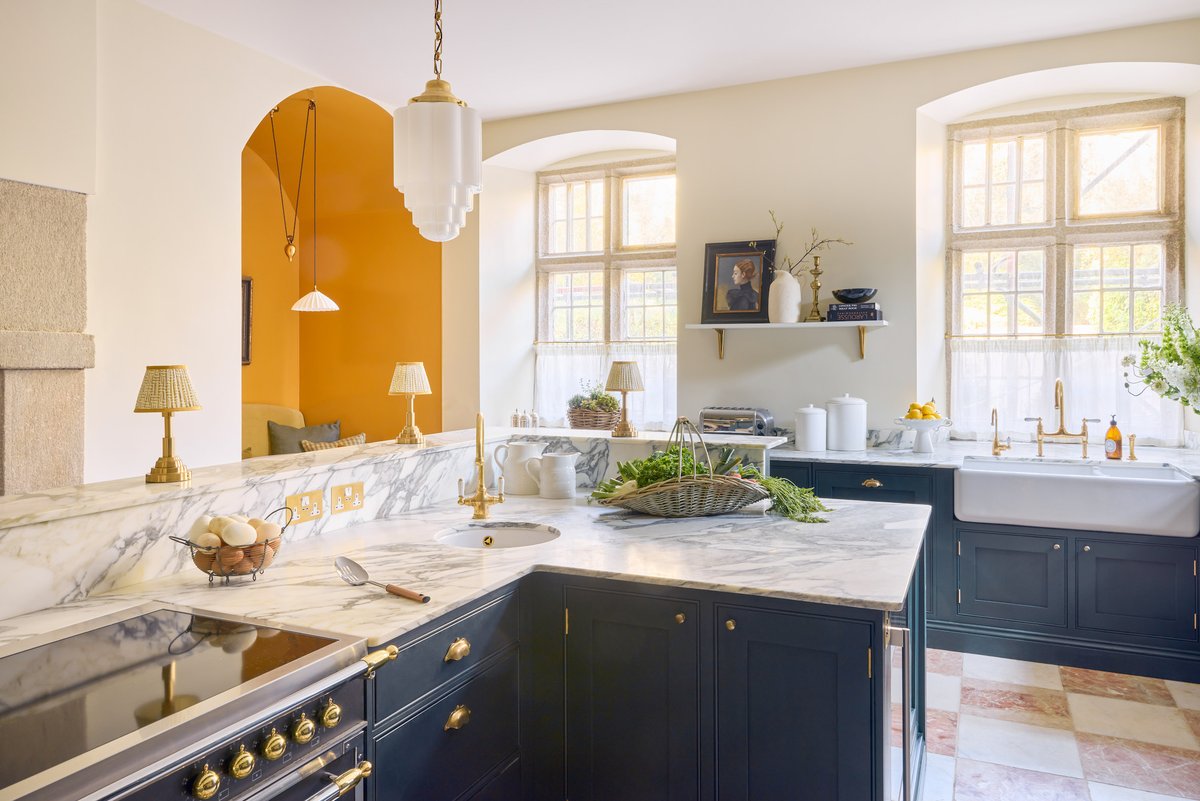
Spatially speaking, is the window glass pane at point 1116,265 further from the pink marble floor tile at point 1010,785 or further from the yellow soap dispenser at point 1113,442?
the pink marble floor tile at point 1010,785

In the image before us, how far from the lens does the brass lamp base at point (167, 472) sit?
6.47ft

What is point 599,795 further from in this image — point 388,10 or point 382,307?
point 382,307

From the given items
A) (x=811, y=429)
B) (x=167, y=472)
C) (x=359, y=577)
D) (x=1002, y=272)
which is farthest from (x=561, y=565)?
(x=1002, y=272)

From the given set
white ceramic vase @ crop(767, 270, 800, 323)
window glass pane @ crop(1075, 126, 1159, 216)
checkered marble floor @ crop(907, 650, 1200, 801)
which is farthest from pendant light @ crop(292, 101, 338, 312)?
window glass pane @ crop(1075, 126, 1159, 216)

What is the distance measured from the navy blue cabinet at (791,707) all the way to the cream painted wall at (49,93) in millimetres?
3180

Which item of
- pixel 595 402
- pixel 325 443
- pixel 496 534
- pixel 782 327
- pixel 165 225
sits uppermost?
pixel 165 225

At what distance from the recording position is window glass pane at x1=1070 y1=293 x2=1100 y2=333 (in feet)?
14.1

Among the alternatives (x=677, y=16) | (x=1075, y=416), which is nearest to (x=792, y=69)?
(x=677, y=16)

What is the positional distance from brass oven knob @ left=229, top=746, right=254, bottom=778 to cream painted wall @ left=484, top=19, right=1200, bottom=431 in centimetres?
375

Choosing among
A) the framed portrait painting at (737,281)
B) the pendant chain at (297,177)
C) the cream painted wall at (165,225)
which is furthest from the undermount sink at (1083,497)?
the pendant chain at (297,177)

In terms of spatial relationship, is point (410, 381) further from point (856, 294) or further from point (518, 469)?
point (856, 294)

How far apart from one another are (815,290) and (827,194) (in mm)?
539

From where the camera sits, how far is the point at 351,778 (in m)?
1.42

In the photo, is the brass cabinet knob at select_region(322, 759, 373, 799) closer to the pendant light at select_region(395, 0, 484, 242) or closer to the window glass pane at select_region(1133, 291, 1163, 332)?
the pendant light at select_region(395, 0, 484, 242)
